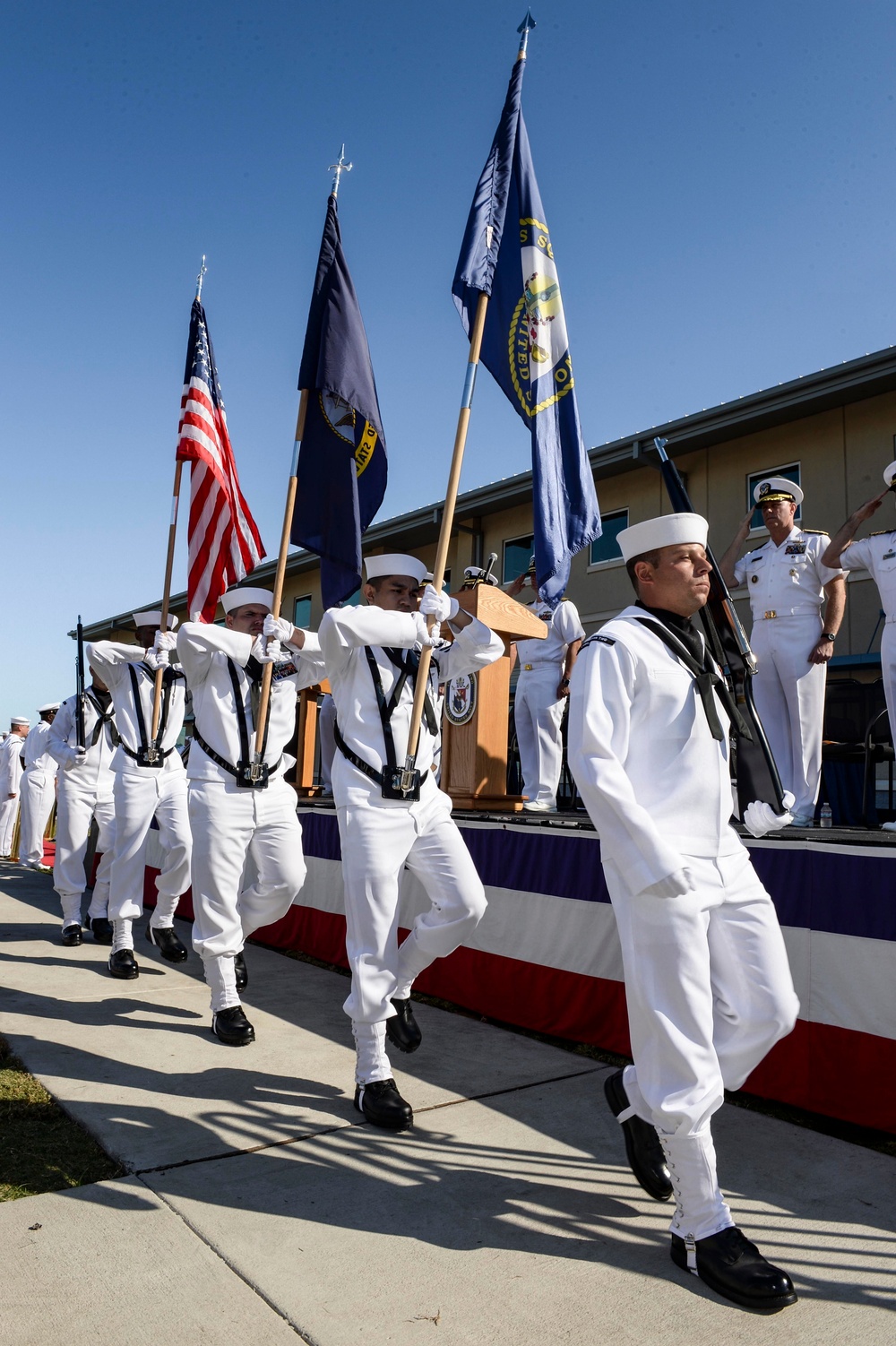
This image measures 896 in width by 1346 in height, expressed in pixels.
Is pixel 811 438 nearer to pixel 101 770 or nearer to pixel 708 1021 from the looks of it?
pixel 101 770

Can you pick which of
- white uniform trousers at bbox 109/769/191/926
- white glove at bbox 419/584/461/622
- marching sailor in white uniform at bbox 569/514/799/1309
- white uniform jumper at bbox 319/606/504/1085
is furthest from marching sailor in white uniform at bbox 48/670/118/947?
marching sailor in white uniform at bbox 569/514/799/1309

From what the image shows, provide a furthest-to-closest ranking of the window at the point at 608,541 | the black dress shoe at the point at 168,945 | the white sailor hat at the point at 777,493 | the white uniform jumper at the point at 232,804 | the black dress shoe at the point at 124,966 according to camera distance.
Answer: the window at the point at 608,541
the black dress shoe at the point at 168,945
the black dress shoe at the point at 124,966
the white sailor hat at the point at 777,493
the white uniform jumper at the point at 232,804

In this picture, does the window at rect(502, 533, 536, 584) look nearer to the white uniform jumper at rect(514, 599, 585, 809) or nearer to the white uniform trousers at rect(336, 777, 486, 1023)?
the white uniform jumper at rect(514, 599, 585, 809)

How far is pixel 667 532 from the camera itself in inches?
118

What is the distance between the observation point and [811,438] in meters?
13.8

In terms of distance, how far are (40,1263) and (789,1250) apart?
204cm

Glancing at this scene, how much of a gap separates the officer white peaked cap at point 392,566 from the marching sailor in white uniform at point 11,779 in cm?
1337

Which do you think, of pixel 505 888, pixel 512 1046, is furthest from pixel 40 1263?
pixel 505 888

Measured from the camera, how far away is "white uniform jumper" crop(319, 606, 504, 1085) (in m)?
3.84

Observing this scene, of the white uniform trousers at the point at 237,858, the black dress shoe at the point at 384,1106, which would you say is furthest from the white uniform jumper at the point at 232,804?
the black dress shoe at the point at 384,1106

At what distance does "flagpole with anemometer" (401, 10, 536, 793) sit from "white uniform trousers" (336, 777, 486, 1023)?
202 mm

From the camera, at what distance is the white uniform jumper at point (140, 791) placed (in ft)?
21.7

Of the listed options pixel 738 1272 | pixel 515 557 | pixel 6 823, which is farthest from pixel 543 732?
pixel 6 823

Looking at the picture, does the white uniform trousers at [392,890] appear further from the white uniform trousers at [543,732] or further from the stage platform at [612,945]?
Answer: the white uniform trousers at [543,732]
